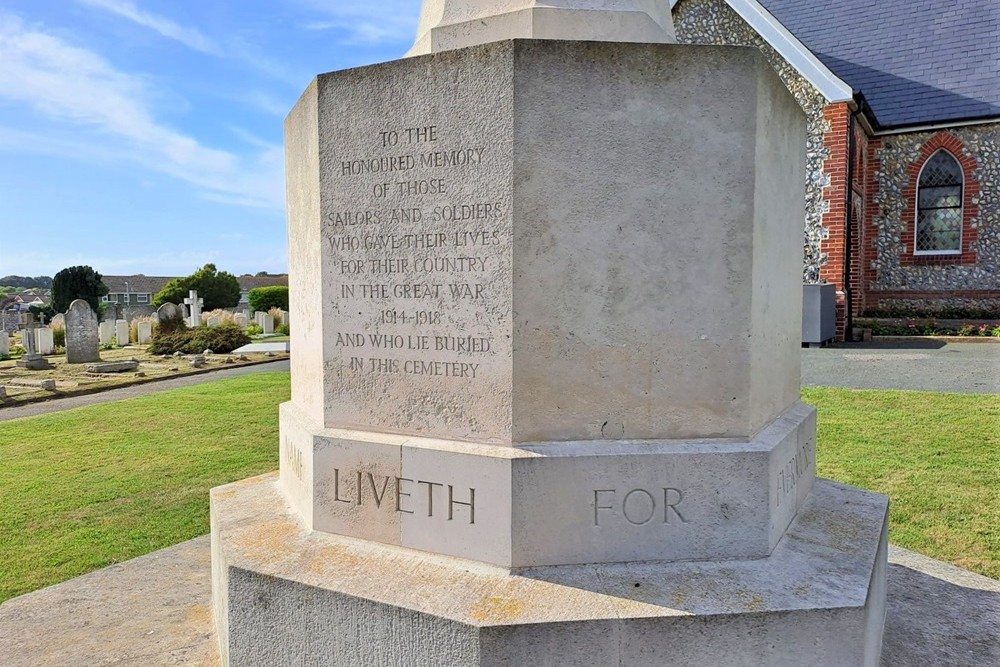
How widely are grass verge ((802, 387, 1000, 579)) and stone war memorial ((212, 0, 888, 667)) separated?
2.46 meters

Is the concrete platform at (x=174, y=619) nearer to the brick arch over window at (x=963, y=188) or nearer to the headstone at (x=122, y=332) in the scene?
the brick arch over window at (x=963, y=188)

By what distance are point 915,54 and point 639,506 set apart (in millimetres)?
23657

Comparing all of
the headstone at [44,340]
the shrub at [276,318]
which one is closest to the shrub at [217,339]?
the headstone at [44,340]

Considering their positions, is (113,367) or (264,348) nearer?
(113,367)


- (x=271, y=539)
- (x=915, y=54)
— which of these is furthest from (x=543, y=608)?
(x=915, y=54)

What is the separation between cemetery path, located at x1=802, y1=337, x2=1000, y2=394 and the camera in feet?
33.6

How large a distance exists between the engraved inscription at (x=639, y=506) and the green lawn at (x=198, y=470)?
3.00 meters

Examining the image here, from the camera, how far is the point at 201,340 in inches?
829

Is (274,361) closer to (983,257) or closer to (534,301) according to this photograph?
(534,301)

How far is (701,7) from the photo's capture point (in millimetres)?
19875

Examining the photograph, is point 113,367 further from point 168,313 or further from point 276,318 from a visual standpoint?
point 276,318

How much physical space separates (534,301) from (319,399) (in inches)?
44.0

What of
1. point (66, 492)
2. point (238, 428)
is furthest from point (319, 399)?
point (238, 428)

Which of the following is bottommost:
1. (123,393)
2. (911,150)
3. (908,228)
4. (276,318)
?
(123,393)
